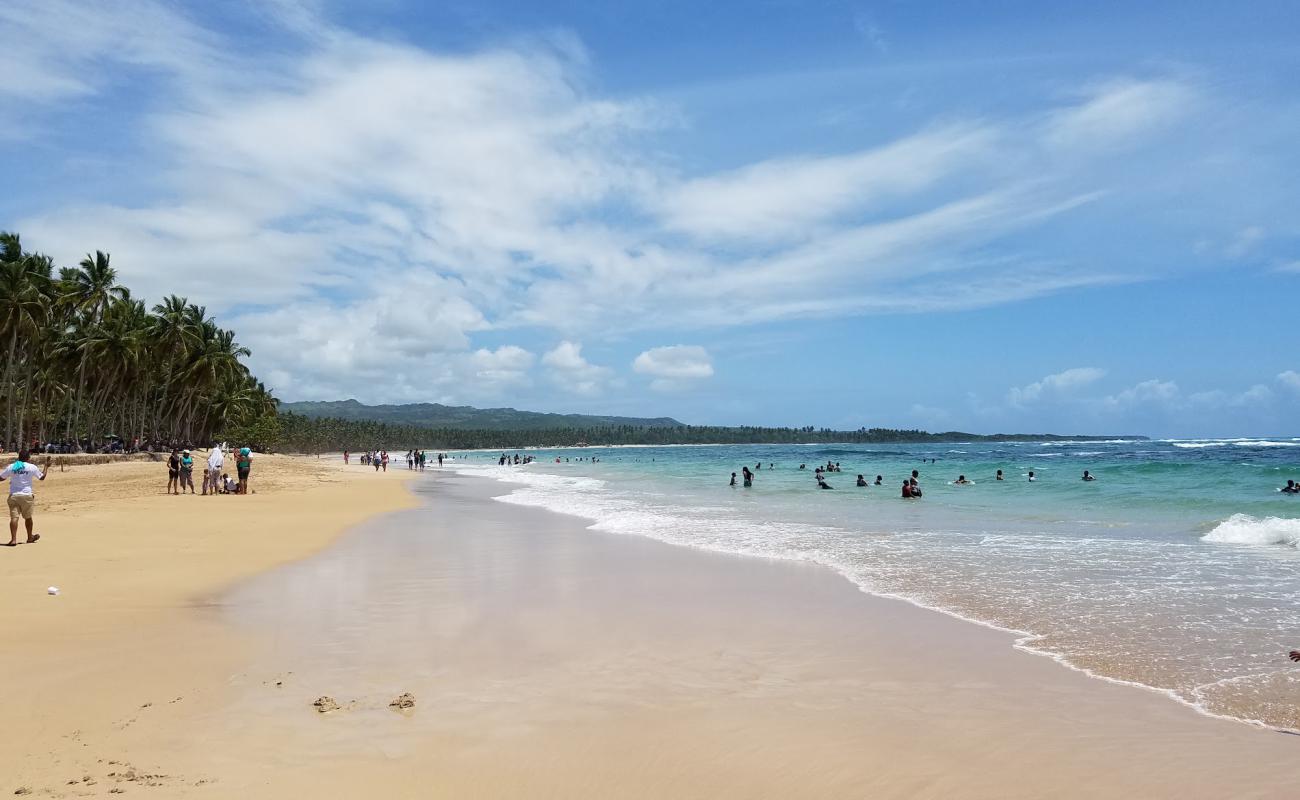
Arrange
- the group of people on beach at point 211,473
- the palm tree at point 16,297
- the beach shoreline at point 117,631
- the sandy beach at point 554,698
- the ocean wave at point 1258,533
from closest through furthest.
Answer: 1. the sandy beach at point 554,698
2. the beach shoreline at point 117,631
3. the ocean wave at point 1258,533
4. the group of people on beach at point 211,473
5. the palm tree at point 16,297

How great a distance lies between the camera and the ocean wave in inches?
629

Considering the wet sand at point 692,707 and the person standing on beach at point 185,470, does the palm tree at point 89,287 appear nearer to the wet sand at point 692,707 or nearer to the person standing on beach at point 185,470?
the person standing on beach at point 185,470

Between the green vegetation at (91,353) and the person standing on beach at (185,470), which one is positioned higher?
the green vegetation at (91,353)

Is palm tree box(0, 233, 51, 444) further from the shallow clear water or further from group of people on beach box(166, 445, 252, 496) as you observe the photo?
the shallow clear water

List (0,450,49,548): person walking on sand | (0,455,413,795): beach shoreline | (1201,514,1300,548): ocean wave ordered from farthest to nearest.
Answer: (1201,514,1300,548): ocean wave → (0,450,49,548): person walking on sand → (0,455,413,795): beach shoreline

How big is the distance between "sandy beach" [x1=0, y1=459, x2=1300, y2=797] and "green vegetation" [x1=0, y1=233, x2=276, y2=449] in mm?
46506

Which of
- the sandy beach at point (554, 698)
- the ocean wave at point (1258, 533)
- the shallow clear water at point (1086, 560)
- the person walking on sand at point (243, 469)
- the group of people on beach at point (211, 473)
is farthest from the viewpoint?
the person walking on sand at point (243, 469)

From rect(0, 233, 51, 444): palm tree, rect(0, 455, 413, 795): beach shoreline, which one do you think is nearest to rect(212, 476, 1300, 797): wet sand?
rect(0, 455, 413, 795): beach shoreline

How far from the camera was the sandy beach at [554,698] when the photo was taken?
464cm

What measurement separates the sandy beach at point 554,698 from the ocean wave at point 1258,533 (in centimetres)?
1069

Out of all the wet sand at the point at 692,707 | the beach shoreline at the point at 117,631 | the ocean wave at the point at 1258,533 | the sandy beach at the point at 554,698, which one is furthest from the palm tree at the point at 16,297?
the ocean wave at the point at 1258,533

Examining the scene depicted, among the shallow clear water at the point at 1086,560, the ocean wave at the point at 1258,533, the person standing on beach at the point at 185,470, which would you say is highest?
the person standing on beach at the point at 185,470

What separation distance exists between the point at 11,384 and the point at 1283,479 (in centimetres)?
7135

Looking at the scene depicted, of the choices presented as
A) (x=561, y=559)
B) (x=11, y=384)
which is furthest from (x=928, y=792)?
(x=11, y=384)
